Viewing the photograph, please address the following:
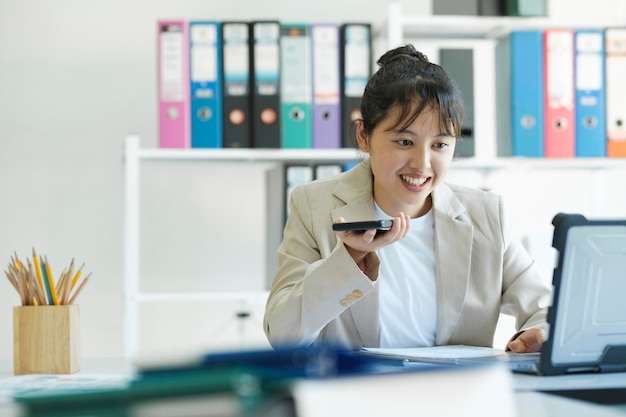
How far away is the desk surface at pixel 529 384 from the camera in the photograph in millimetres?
803

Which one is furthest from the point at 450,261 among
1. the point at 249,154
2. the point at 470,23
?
the point at 470,23

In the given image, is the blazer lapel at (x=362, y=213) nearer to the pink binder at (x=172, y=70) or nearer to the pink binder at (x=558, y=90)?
the pink binder at (x=172, y=70)

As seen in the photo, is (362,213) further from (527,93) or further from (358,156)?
(527,93)


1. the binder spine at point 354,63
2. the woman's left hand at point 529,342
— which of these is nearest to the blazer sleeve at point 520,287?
the woman's left hand at point 529,342

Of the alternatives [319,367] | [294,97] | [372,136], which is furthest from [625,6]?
[319,367]

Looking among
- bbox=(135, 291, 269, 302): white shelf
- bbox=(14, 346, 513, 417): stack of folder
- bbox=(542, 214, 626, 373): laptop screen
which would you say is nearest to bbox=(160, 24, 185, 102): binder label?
bbox=(135, 291, 269, 302): white shelf

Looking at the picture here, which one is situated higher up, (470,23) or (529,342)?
(470,23)

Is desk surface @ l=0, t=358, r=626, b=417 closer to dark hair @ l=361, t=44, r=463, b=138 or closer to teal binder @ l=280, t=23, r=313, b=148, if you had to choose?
dark hair @ l=361, t=44, r=463, b=138

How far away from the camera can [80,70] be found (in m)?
2.85

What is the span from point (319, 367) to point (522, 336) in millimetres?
1044

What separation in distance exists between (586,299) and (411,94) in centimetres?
63

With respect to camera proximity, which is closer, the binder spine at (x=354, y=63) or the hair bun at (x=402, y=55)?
the hair bun at (x=402, y=55)

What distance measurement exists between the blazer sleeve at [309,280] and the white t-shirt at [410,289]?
134 mm

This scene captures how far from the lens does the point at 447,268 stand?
1.66 meters
